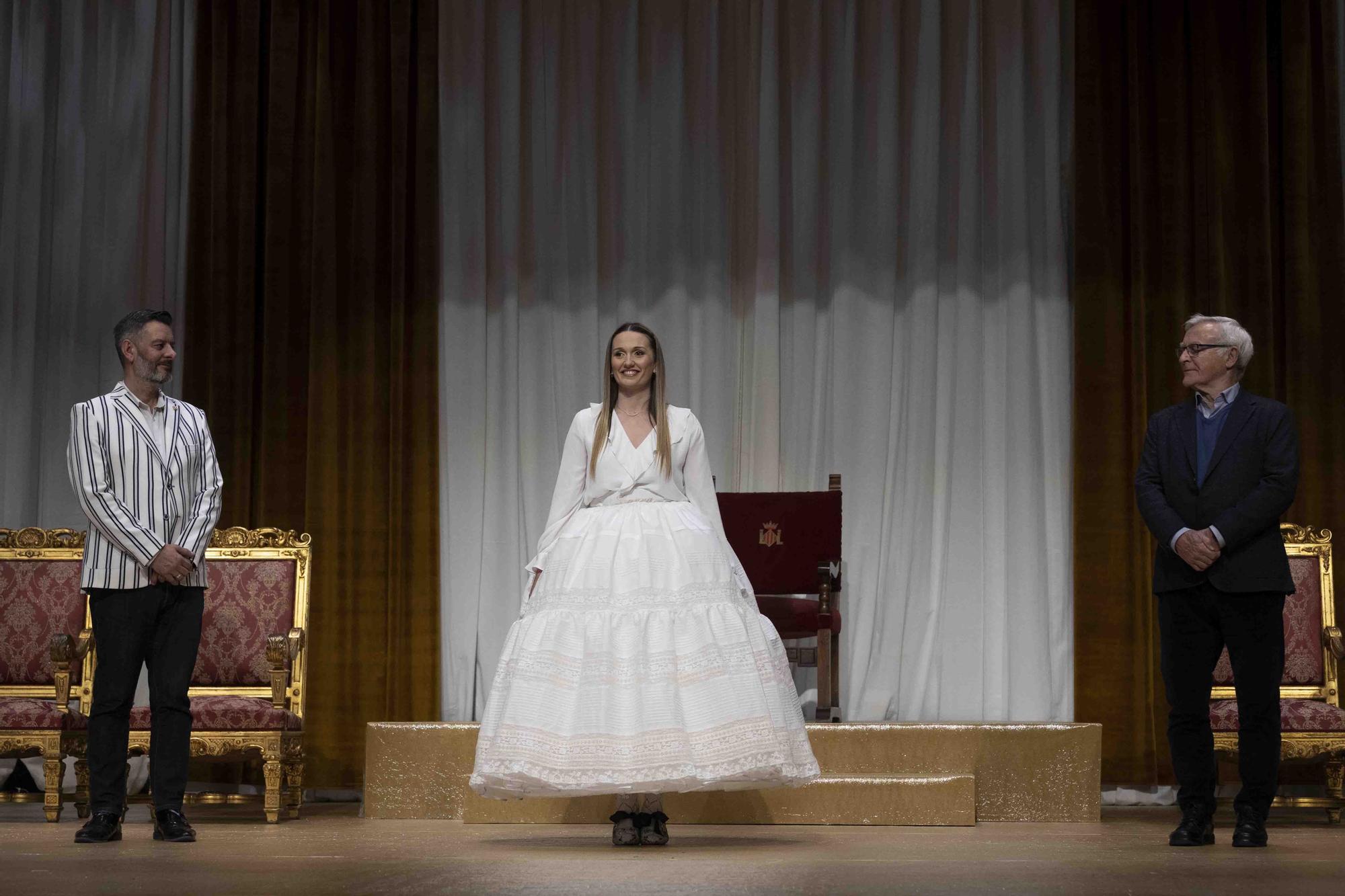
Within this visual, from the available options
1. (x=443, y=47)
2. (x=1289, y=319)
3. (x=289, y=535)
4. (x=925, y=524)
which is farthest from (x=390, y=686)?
(x=1289, y=319)

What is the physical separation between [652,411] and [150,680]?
164 centimetres

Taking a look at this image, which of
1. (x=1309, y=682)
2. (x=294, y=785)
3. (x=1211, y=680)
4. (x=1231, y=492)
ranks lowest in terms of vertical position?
(x=294, y=785)

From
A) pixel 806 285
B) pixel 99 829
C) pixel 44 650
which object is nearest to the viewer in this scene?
pixel 99 829

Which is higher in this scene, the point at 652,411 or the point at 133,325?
the point at 133,325

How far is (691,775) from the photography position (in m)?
3.62

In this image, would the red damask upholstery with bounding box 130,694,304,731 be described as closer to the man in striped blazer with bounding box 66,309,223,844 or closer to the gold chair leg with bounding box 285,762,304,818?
the gold chair leg with bounding box 285,762,304,818

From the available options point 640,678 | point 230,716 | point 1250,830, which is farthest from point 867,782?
point 230,716

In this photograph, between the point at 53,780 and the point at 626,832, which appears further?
the point at 53,780

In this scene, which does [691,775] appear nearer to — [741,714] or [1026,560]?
[741,714]

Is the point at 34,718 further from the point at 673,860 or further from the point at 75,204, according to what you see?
the point at 75,204

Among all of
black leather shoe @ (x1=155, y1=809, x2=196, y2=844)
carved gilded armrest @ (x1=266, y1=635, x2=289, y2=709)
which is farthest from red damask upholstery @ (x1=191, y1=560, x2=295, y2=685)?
black leather shoe @ (x1=155, y1=809, x2=196, y2=844)

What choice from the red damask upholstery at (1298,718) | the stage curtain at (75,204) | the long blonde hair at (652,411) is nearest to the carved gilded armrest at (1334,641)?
the red damask upholstery at (1298,718)

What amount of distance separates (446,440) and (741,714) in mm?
3270

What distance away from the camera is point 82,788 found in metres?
5.19
